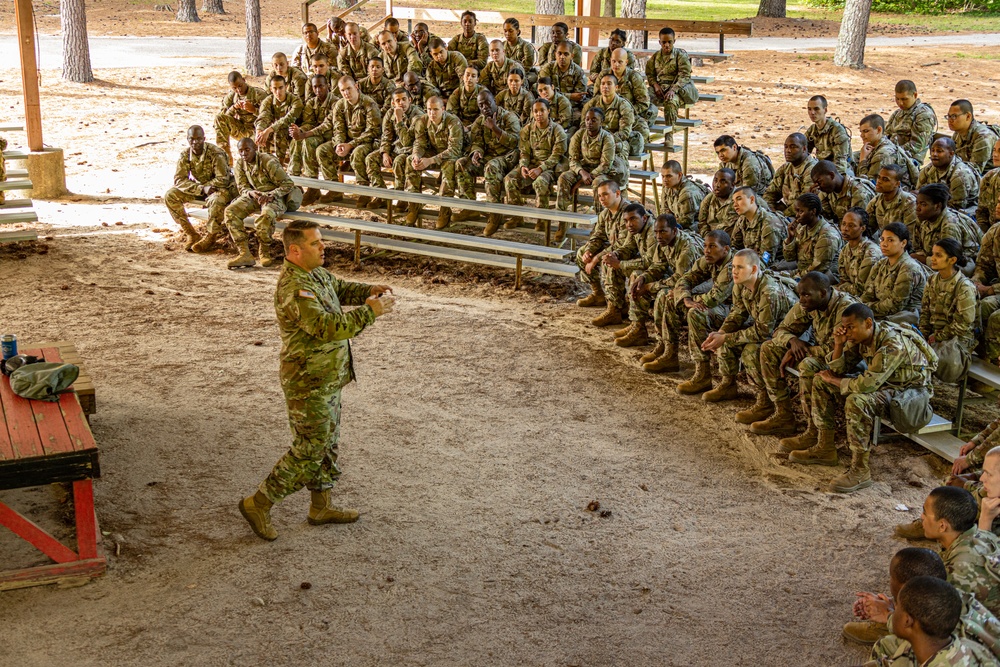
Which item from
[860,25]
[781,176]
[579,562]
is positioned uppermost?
→ [860,25]

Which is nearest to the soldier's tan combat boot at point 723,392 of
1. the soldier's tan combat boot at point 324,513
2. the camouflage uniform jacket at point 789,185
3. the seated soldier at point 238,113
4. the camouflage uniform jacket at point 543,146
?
the camouflage uniform jacket at point 789,185

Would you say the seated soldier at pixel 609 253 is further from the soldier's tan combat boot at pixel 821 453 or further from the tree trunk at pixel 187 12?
Answer: the tree trunk at pixel 187 12

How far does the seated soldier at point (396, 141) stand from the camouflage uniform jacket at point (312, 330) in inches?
269

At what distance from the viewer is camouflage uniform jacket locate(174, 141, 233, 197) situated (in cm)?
1284

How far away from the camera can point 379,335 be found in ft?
33.8

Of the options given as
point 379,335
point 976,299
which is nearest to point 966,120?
point 976,299

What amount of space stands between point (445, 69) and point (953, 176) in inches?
269

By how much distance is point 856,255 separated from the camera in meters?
8.90

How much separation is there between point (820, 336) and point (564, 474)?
7.17 feet

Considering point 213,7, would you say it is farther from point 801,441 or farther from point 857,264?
point 801,441

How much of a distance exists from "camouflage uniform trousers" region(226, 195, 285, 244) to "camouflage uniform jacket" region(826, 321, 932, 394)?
22.9 ft

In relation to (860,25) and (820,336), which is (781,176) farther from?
(860,25)

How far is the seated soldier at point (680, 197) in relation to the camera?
11.0 meters

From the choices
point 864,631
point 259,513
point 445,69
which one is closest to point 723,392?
point 864,631
